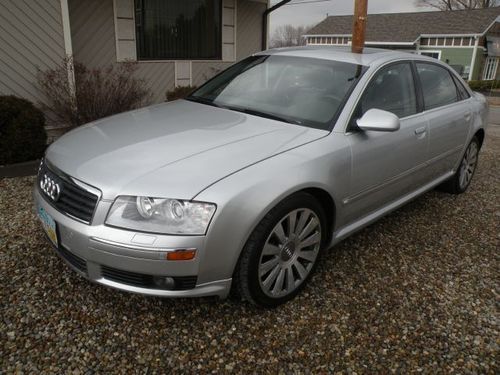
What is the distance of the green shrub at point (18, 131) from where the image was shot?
15.6 feet

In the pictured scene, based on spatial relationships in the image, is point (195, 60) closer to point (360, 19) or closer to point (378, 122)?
point (360, 19)

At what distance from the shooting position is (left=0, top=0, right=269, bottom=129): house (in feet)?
19.0

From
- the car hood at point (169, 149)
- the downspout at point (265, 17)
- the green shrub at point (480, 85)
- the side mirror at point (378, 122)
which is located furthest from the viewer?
the green shrub at point (480, 85)

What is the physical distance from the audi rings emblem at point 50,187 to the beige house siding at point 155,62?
192 inches

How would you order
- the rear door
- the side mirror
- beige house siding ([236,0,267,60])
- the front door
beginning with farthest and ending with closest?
1. beige house siding ([236,0,267,60])
2. the rear door
3. the front door
4. the side mirror

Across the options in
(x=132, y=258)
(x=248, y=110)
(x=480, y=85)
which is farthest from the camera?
(x=480, y=85)

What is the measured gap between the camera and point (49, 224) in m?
2.41

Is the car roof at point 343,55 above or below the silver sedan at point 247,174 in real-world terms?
above

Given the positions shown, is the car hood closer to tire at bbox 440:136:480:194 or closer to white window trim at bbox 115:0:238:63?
tire at bbox 440:136:480:194

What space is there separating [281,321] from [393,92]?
2.02 meters

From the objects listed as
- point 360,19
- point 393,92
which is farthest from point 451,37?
point 393,92

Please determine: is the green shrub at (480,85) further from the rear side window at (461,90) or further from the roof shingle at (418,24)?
the rear side window at (461,90)

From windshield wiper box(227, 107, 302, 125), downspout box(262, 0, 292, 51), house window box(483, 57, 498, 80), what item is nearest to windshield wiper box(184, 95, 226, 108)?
windshield wiper box(227, 107, 302, 125)

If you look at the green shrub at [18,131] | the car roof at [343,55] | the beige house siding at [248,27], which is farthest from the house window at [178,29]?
the car roof at [343,55]
